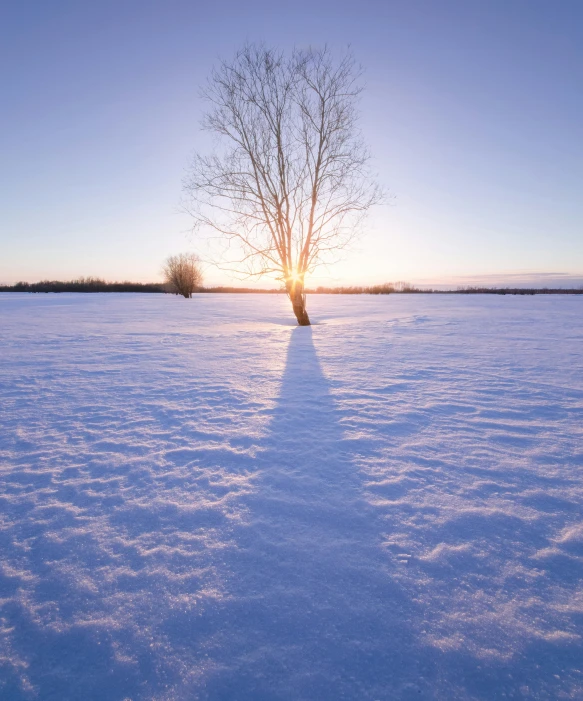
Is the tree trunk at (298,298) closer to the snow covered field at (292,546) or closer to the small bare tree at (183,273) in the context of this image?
the snow covered field at (292,546)

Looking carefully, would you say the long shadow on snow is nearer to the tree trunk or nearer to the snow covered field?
the snow covered field

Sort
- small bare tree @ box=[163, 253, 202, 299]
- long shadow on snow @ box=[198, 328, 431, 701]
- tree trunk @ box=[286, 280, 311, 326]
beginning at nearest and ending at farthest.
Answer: long shadow on snow @ box=[198, 328, 431, 701]
tree trunk @ box=[286, 280, 311, 326]
small bare tree @ box=[163, 253, 202, 299]

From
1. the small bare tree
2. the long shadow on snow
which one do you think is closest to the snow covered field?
the long shadow on snow

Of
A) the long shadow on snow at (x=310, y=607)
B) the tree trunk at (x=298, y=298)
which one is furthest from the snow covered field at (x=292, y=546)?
the tree trunk at (x=298, y=298)

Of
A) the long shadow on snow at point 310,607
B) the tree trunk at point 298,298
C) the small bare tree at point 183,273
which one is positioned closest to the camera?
the long shadow on snow at point 310,607

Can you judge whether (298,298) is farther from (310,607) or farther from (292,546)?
(310,607)

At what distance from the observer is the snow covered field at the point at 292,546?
146cm

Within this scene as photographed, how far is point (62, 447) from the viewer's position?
3.43 m

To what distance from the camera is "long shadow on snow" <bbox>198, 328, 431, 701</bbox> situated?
1.41 metres

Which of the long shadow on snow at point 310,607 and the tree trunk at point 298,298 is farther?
the tree trunk at point 298,298

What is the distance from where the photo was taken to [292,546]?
6.88 ft

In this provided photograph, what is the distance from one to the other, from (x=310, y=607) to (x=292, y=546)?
401 mm

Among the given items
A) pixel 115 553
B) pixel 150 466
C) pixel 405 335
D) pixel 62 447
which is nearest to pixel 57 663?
pixel 115 553

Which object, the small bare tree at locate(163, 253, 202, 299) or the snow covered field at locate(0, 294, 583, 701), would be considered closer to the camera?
the snow covered field at locate(0, 294, 583, 701)
